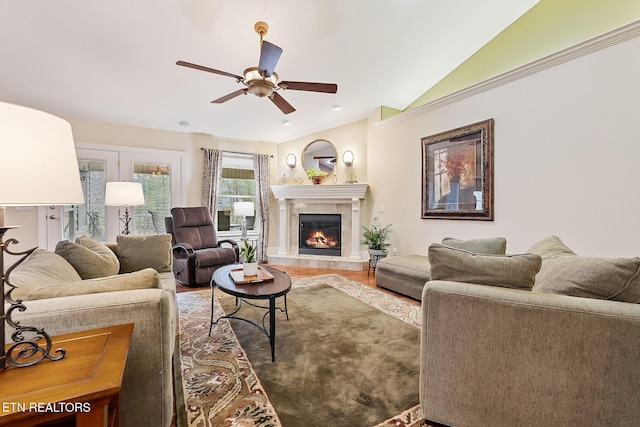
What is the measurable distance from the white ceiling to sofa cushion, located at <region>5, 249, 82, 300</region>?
220cm

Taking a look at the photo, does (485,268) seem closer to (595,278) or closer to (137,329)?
(595,278)

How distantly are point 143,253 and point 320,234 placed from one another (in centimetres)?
340

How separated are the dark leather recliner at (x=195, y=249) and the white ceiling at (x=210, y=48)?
1.66 m

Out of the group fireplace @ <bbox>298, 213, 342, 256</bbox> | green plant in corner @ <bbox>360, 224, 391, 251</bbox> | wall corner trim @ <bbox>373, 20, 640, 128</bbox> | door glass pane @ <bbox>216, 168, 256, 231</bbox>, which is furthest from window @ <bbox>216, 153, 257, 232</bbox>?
wall corner trim @ <bbox>373, 20, 640, 128</bbox>

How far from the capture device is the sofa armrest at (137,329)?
1.11 m

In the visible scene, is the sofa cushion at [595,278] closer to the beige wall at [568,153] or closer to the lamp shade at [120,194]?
the beige wall at [568,153]

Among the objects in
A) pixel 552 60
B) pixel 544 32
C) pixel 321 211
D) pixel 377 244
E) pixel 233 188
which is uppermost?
pixel 544 32

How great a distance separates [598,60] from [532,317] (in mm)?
2768

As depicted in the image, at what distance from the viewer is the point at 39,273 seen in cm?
140

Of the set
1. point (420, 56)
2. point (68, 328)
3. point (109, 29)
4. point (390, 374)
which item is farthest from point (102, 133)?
point (390, 374)

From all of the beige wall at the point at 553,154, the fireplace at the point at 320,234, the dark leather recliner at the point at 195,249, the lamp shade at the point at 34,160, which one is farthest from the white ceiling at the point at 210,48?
the lamp shade at the point at 34,160

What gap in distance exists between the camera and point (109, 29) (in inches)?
102

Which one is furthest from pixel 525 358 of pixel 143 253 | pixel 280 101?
pixel 143 253

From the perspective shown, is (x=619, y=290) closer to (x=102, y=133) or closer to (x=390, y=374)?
(x=390, y=374)
